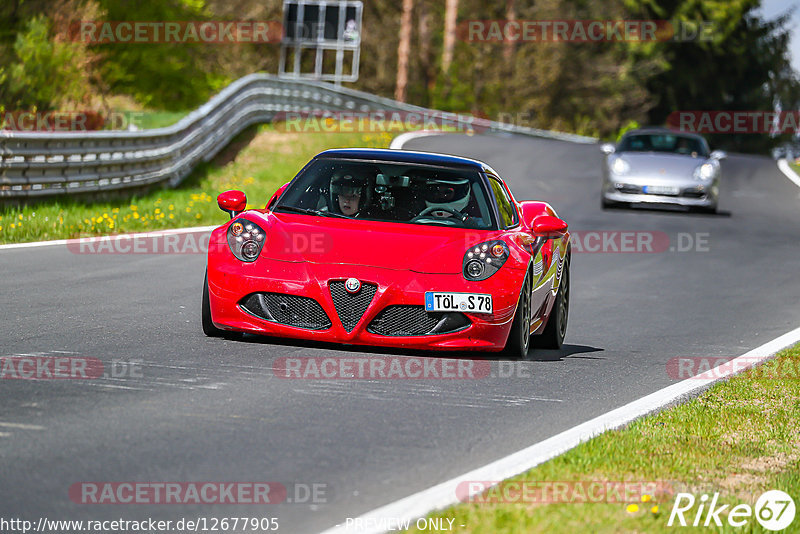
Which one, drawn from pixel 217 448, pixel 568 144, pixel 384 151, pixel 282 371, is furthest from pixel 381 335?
pixel 568 144

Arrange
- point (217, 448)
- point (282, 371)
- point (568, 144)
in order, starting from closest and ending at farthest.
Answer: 1. point (217, 448)
2. point (282, 371)
3. point (568, 144)

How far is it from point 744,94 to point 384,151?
7306 centimetres

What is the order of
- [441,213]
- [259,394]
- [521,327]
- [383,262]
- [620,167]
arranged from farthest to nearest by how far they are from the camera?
[620,167]
[441,213]
[521,327]
[383,262]
[259,394]

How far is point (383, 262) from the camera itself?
8.24 metres

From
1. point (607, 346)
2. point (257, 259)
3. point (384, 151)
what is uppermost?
point (384, 151)

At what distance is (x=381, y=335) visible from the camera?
8.20 metres

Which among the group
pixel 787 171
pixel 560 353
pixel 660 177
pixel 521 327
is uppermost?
pixel 787 171

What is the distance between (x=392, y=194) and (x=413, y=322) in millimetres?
1238

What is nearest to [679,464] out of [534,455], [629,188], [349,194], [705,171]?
[534,455]

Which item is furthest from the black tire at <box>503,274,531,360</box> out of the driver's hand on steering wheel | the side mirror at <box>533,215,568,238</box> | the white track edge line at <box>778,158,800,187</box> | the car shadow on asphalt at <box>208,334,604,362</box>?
the white track edge line at <box>778,158,800,187</box>

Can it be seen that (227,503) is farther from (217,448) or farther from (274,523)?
(217,448)

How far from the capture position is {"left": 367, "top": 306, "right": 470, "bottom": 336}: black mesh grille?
819 cm

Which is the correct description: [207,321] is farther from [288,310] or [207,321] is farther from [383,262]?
[383,262]

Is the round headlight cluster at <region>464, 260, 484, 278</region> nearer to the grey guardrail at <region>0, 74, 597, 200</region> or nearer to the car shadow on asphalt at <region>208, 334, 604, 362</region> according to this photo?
the car shadow on asphalt at <region>208, 334, 604, 362</region>
